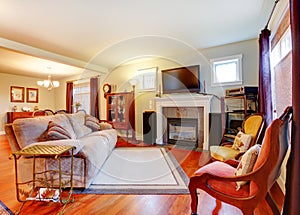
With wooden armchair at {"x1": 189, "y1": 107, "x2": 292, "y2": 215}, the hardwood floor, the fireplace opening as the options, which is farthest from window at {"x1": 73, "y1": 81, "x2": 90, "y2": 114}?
wooden armchair at {"x1": 189, "y1": 107, "x2": 292, "y2": 215}

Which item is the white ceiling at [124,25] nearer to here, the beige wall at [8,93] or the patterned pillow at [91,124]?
the patterned pillow at [91,124]

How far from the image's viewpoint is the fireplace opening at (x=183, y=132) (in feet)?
14.4

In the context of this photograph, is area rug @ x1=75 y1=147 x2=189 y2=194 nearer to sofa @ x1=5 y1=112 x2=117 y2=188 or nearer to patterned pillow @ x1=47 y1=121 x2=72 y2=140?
sofa @ x1=5 y1=112 x2=117 y2=188

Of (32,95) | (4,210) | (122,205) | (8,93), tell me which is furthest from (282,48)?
(32,95)

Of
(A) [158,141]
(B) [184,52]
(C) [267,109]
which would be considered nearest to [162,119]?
(A) [158,141]

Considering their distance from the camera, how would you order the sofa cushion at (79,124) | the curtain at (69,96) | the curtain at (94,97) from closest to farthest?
the sofa cushion at (79,124), the curtain at (94,97), the curtain at (69,96)

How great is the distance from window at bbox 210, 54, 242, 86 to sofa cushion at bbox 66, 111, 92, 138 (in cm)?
306

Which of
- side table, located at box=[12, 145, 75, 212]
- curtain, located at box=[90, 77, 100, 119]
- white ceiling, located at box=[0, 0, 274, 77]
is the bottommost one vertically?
side table, located at box=[12, 145, 75, 212]

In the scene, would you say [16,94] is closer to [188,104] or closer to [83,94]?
[83,94]

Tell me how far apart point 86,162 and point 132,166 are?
1.06m

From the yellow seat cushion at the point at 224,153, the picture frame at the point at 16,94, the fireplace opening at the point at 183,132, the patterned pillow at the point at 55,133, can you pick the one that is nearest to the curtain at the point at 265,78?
the yellow seat cushion at the point at 224,153

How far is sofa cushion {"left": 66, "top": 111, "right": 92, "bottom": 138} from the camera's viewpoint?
334 centimetres

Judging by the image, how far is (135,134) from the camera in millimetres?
5465

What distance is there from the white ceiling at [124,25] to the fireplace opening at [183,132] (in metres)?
1.84
